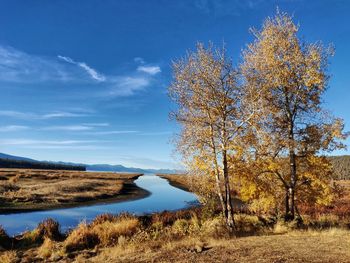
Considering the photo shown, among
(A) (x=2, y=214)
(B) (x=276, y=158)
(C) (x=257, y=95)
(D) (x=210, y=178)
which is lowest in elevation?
(A) (x=2, y=214)

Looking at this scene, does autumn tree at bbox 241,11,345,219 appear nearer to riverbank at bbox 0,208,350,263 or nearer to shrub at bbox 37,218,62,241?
riverbank at bbox 0,208,350,263

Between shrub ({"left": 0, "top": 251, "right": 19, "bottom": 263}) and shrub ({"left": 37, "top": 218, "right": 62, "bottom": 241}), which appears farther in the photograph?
shrub ({"left": 37, "top": 218, "right": 62, "bottom": 241})

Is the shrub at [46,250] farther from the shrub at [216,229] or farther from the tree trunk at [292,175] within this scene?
the tree trunk at [292,175]

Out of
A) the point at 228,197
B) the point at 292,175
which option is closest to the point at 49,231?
the point at 228,197

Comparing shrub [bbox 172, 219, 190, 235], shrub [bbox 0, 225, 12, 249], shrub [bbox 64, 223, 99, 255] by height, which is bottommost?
shrub [bbox 0, 225, 12, 249]

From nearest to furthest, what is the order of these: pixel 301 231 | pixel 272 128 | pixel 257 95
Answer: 1. pixel 301 231
2. pixel 257 95
3. pixel 272 128

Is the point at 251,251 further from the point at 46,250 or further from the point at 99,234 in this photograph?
the point at 99,234

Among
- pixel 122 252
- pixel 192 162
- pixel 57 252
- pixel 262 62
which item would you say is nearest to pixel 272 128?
pixel 262 62

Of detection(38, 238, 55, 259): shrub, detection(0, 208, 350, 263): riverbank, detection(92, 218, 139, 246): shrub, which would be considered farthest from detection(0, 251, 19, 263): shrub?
detection(92, 218, 139, 246): shrub

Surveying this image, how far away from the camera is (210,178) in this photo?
72.1 ft

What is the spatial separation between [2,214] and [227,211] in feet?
89.4

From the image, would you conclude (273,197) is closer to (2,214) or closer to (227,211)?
(227,211)

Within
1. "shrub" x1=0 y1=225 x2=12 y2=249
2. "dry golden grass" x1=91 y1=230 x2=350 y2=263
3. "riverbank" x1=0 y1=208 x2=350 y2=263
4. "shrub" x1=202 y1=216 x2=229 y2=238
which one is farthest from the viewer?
"shrub" x1=0 y1=225 x2=12 y2=249

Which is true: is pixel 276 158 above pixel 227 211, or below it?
above
